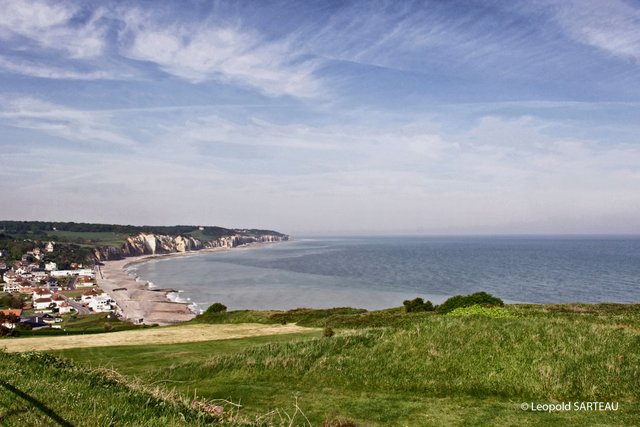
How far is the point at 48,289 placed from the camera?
135750 millimetres

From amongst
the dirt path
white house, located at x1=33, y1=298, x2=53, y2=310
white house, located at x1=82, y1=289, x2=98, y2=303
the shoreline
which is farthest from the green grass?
white house, located at x1=33, y1=298, x2=53, y2=310

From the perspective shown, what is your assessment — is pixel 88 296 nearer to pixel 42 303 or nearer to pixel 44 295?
pixel 42 303

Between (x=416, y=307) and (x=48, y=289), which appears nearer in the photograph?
(x=416, y=307)

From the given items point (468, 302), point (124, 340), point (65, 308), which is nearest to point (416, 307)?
point (468, 302)

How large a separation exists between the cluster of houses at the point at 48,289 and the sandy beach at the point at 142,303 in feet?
13.9

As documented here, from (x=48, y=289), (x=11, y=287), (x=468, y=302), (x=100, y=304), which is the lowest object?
(x=11, y=287)

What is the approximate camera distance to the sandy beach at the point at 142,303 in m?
82.9

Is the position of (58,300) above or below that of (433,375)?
below

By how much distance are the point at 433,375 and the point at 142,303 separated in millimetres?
102391

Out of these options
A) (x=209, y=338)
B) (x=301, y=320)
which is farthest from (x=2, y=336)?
(x=301, y=320)

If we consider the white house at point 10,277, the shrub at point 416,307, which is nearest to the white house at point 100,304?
the white house at point 10,277

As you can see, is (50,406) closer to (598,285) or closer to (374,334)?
(374,334)

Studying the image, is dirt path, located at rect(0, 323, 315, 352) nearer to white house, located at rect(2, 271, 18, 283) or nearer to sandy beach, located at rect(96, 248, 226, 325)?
sandy beach, located at rect(96, 248, 226, 325)

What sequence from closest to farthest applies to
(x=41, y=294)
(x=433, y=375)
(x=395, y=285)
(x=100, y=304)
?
(x=433, y=375) → (x=100, y=304) → (x=395, y=285) → (x=41, y=294)
